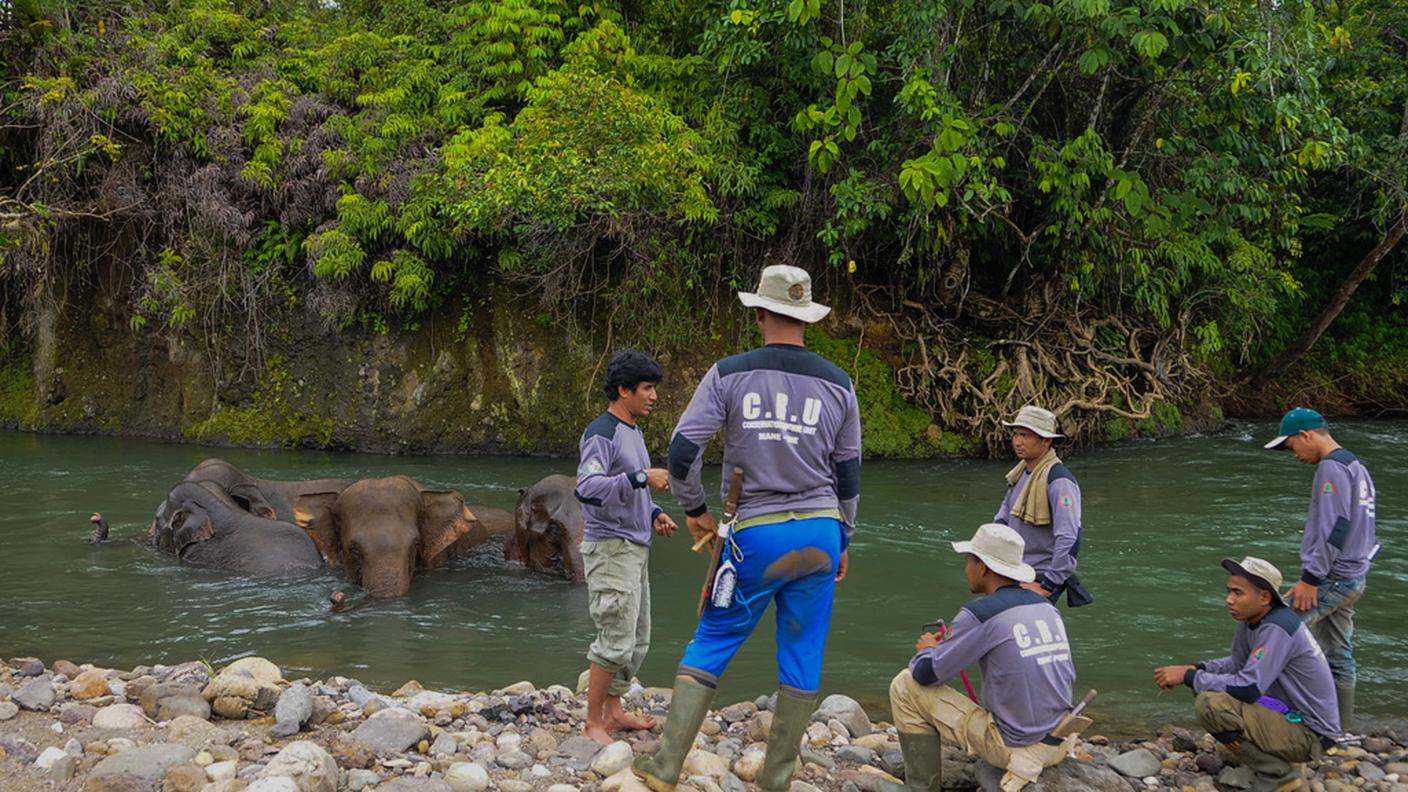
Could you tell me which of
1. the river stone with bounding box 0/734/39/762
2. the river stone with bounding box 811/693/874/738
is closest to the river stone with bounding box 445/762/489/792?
the river stone with bounding box 0/734/39/762

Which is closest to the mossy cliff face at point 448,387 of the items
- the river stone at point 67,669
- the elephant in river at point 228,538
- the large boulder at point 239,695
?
the elephant in river at point 228,538

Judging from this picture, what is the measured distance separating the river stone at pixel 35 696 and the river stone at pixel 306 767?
1.69 metres

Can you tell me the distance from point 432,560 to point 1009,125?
27.7 feet

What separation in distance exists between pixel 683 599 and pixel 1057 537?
12.6 ft

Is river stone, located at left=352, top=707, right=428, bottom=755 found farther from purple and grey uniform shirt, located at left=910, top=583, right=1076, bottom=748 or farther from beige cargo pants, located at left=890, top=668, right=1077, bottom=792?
purple and grey uniform shirt, located at left=910, top=583, right=1076, bottom=748

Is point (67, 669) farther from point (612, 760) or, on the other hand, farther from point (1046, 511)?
point (1046, 511)

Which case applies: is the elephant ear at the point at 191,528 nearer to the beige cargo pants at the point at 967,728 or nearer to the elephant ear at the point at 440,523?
the elephant ear at the point at 440,523

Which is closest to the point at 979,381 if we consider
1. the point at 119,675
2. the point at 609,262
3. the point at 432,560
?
the point at 609,262

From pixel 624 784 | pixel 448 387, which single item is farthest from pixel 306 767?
pixel 448 387

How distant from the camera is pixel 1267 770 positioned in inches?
219

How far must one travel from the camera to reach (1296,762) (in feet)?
18.0

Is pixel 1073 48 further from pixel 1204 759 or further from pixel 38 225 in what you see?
pixel 38 225

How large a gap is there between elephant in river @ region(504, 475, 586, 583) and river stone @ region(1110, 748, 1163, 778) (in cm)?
471

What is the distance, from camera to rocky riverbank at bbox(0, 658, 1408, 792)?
4.64 meters
